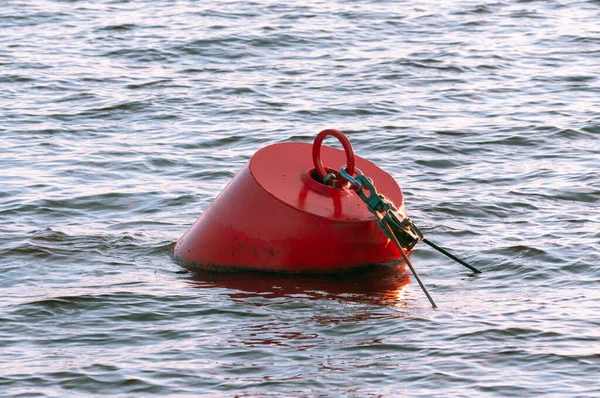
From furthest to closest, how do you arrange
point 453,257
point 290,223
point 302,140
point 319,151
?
point 302,140 → point 453,257 → point 319,151 → point 290,223

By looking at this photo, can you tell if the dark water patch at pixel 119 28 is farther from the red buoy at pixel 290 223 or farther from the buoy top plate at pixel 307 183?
the red buoy at pixel 290 223

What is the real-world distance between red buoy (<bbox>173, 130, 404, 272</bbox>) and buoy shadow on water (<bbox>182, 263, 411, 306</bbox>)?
0.19 feet

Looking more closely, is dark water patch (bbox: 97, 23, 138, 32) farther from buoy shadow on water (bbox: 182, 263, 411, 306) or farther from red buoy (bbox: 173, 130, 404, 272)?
buoy shadow on water (bbox: 182, 263, 411, 306)

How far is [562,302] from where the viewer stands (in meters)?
6.56

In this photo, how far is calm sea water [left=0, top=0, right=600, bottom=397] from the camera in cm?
568

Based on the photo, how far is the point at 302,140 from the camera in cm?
1127

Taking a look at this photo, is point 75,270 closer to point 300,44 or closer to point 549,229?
point 549,229

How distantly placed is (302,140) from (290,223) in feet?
14.7

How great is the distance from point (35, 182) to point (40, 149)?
4.17 ft

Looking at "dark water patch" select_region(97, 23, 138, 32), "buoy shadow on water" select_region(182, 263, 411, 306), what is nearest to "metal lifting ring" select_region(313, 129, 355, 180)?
"buoy shadow on water" select_region(182, 263, 411, 306)

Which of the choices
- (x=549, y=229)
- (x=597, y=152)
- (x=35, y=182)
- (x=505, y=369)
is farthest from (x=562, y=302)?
(x=35, y=182)

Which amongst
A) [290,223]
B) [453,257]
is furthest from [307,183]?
[453,257]

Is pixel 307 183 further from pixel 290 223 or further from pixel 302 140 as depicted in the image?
pixel 302 140

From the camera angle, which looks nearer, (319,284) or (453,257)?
(319,284)
